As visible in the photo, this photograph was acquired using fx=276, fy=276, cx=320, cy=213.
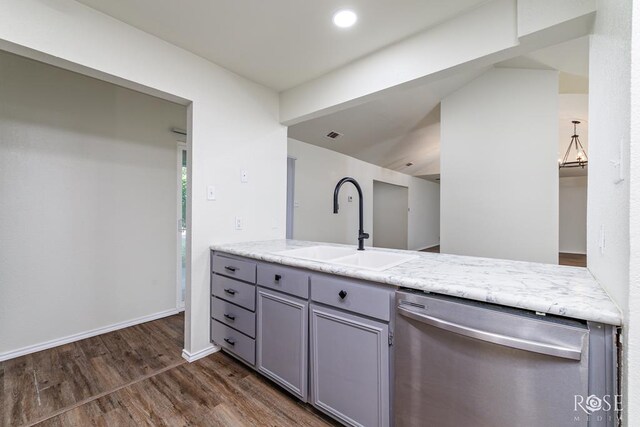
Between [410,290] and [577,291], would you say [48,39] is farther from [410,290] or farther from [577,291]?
[577,291]

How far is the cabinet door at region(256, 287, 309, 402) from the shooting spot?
158cm

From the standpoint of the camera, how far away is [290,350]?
1.65 metres

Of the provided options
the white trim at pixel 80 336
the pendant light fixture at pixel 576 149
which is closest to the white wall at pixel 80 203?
the white trim at pixel 80 336

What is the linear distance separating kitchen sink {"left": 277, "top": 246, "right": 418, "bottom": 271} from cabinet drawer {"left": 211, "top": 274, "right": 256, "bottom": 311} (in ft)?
1.19

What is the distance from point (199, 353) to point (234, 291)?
63 centimetres

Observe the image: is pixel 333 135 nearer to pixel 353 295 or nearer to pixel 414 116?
pixel 414 116

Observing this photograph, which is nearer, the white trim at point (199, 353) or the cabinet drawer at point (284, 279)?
the cabinet drawer at point (284, 279)

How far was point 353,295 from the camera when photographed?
135 cm

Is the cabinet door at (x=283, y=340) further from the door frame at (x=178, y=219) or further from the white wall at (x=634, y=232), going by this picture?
the door frame at (x=178, y=219)

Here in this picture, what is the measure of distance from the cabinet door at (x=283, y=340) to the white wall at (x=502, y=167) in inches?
105

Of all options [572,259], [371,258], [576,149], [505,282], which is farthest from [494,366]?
[572,259]

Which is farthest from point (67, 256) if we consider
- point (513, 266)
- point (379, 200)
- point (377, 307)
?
point (379, 200)

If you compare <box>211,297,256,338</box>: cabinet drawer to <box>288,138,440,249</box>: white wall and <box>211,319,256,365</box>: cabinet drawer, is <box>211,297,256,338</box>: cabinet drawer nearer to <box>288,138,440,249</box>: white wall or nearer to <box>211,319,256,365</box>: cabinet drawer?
<box>211,319,256,365</box>: cabinet drawer

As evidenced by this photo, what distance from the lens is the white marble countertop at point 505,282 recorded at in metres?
0.84
